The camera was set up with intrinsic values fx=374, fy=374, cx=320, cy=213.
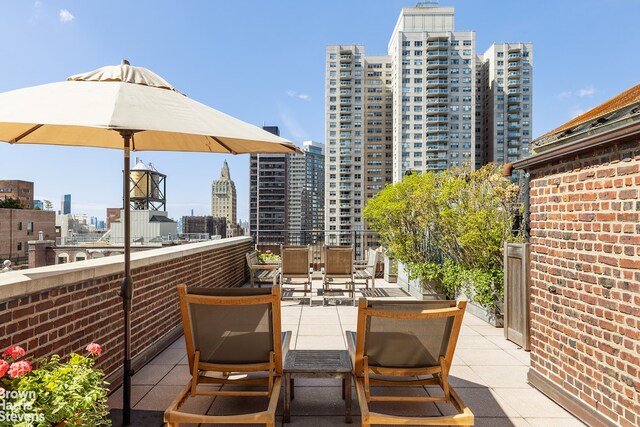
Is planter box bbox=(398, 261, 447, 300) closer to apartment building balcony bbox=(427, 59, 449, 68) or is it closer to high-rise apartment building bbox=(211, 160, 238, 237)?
apartment building balcony bbox=(427, 59, 449, 68)

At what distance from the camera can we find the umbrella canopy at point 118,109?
6.04 feet

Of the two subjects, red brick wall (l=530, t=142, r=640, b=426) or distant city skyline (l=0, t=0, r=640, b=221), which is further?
distant city skyline (l=0, t=0, r=640, b=221)

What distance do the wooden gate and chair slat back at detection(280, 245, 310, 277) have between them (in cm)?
311

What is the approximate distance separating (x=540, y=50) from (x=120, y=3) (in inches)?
3588

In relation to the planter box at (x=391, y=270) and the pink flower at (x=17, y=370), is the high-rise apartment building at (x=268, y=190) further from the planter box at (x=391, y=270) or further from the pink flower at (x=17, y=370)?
the pink flower at (x=17, y=370)

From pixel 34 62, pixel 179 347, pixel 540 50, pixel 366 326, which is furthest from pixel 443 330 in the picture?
pixel 540 50

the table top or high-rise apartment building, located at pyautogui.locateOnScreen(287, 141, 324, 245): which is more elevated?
high-rise apartment building, located at pyautogui.locateOnScreen(287, 141, 324, 245)

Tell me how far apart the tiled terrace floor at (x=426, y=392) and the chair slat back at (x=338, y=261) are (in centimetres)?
177

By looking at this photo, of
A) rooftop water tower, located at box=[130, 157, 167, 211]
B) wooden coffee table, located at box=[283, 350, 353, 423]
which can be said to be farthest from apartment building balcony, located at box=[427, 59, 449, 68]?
wooden coffee table, located at box=[283, 350, 353, 423]

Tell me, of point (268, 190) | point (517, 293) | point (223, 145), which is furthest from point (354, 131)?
point (223, 145)

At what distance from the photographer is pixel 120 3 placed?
24.3ft

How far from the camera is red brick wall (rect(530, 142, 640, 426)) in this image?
211 cm

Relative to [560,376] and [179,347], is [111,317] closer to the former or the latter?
[179,347]

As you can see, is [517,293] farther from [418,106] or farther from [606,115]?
[418,106]
